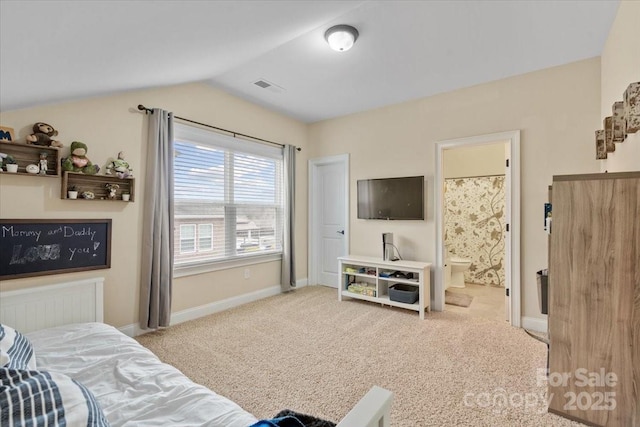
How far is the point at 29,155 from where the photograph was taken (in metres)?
2.25

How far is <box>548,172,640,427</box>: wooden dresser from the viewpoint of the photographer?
55.7 inches

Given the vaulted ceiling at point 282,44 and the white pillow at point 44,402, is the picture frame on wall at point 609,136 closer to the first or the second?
the vaulted ceiling at point 282,44

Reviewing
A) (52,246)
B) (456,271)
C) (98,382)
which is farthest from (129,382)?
(456,271)

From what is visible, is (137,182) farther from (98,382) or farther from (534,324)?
(534,324)

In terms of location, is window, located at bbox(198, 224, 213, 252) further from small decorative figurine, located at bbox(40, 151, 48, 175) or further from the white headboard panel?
small decorative figurine, located at bbox(40, 151, 48, 175)

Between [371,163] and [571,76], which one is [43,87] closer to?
[371,163]

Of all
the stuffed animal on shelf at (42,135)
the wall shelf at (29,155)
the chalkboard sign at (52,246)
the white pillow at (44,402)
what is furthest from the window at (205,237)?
the white pillow at (44,402)

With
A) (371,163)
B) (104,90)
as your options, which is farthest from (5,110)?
(371,163)

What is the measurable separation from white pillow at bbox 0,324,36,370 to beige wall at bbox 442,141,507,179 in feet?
16.1

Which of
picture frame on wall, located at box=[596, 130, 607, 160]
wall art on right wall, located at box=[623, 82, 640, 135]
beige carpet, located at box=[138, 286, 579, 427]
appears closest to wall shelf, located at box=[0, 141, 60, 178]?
beige carpet, located at box=[138, 286, 579, 427]

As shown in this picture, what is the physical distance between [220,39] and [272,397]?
256 cm

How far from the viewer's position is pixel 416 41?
8.30ft

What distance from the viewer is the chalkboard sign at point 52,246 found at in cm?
218

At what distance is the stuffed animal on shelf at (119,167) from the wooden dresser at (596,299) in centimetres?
333
